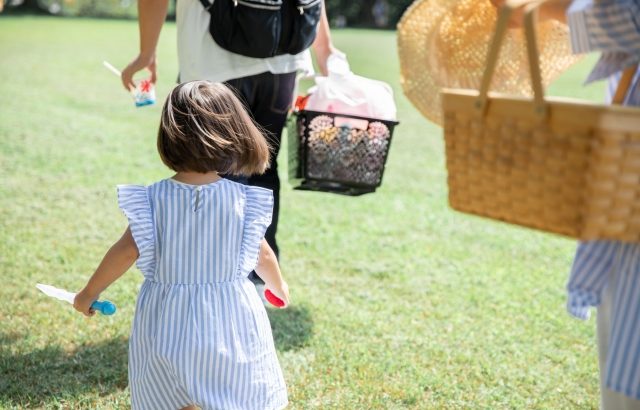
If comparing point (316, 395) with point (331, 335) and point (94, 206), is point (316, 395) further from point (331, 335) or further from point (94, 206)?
point (94, 206)

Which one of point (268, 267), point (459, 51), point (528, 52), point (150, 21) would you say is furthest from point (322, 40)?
point (528, 52)

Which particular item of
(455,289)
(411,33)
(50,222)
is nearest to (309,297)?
(455,289)

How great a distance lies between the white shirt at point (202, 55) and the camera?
3.01 meters

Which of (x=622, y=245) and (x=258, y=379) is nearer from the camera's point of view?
(x=622, y=245)

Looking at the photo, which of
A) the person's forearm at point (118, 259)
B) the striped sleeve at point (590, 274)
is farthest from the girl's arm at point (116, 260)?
the striped sleeve at point (590, 274)

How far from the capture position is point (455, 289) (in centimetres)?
403

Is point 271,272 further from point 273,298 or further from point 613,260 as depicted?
point 613,260

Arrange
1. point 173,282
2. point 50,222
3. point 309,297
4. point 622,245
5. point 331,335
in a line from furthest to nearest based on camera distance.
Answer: point 50,222 → point 309,297 → point 331,335 → point 173,282 → point 622,245

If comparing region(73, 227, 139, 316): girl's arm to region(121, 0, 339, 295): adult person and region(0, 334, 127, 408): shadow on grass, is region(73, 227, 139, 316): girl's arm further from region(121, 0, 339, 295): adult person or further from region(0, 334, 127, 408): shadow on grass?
region(121, 0, 339, 295): adult person

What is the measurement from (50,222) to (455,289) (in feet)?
7.57

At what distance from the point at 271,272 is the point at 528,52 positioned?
1089 mm

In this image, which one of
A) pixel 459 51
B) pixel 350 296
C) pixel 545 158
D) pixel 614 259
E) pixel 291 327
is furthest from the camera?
pixel 350 296

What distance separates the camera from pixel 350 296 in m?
3.88

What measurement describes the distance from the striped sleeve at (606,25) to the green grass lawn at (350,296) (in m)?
1.55
